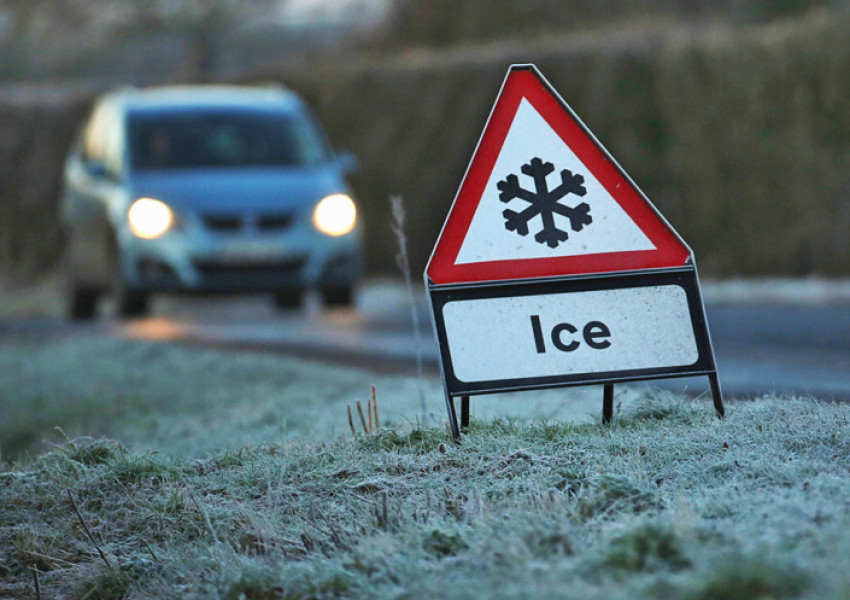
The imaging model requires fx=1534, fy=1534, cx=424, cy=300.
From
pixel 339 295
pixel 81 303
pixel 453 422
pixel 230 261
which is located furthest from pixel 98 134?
pixel 453 422

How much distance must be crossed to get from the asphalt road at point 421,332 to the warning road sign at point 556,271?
217cm

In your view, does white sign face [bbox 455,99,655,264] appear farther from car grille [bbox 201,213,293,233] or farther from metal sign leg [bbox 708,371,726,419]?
car grille [bbox 201,213,293,233]

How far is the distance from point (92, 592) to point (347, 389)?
167 inches

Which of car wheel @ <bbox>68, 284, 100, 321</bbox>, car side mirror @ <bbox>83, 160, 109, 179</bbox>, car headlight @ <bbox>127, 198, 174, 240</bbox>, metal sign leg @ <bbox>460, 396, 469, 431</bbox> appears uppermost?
car side mirror @ <bbox>83, 160, 109, 179</bbox>

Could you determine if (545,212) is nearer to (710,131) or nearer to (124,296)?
(124,296)

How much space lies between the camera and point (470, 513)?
3.92 m

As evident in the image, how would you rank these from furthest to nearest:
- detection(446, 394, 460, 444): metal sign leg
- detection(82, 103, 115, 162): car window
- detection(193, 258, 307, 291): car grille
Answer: detection(82, 103, 115, 162): car window, detection(193, 258, 307, 291): car grille, detection(446, 394, 460, 444): metal sign leg

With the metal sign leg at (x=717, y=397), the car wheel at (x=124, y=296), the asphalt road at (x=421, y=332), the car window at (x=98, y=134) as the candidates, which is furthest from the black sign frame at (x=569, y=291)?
the car window at (x=98, y=134)

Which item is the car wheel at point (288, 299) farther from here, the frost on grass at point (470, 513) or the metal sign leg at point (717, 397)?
the metal sign leg at point (717, 397)

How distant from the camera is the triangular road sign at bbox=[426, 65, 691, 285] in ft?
16.3

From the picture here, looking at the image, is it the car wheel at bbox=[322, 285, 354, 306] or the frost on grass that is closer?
the frost on grass

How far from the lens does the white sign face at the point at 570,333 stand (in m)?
4.92

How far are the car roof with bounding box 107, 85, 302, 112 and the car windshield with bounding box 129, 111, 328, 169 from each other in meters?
0.15

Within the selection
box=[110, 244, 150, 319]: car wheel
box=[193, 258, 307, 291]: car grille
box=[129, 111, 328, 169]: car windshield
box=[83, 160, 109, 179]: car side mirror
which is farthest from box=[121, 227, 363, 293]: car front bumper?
box=[129, 111, 328, 169]: car windshield
